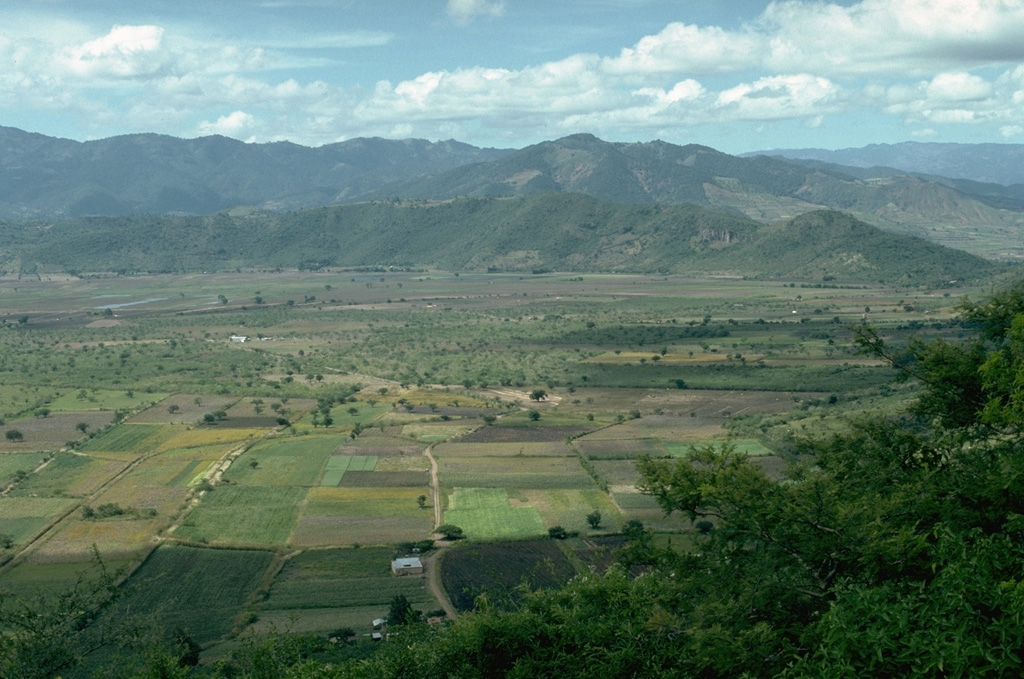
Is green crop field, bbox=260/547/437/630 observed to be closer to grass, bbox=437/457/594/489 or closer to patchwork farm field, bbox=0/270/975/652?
patchwork farm field, bbox=0/270/975/652

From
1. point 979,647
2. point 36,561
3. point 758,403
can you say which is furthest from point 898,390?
point 979,647

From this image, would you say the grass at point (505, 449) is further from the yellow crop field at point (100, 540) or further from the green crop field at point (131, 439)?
the green crop field at point (131, 439)

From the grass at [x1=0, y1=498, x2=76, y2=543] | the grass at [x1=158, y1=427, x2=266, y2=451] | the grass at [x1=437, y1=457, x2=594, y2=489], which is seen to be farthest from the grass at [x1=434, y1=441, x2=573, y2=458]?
the grass at [x1=0, y1=498, x2=76, y2=543]

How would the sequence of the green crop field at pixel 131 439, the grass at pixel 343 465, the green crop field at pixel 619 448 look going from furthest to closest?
1. the green crop field at pixel 131 439
2. the green crop field at pixel 619 448
3. the grass at pixel 343 465

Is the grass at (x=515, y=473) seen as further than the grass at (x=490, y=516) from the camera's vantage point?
Yes

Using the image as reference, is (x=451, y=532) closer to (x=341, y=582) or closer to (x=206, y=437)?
(x=341, y=582)

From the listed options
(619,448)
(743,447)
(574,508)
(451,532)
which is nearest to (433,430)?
(619,448)

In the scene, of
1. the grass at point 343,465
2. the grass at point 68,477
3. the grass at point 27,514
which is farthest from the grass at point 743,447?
the grass at point 27,514
